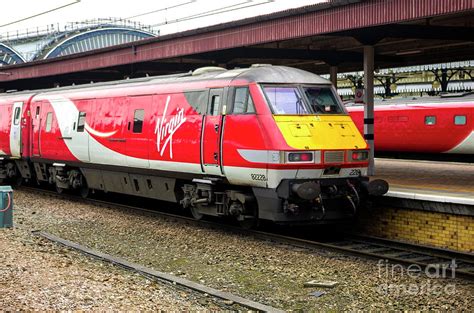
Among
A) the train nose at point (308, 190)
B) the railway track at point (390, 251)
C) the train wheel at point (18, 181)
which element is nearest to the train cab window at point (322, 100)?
the train nose at point (308, 190)

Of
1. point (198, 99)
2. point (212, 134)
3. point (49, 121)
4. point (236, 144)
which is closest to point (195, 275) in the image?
point (236, 144)

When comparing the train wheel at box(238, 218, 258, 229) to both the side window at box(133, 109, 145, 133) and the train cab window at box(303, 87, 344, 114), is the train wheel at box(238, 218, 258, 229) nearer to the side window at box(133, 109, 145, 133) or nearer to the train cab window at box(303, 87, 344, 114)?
the train cab window at box(303, 87, 344, 114)

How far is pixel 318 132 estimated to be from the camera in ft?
37.7

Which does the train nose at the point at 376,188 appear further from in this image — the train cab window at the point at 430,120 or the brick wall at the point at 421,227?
the train cab window at the point at 430,120

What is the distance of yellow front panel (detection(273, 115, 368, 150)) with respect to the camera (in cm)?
1114

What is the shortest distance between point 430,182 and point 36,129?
11.7 metres

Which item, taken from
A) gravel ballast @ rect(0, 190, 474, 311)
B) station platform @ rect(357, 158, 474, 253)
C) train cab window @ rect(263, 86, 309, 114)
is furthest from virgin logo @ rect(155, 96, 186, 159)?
station platform @ rect(357, 158, 474, 253)

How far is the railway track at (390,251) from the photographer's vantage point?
970 cm

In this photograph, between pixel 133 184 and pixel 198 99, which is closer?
pixel 198 99

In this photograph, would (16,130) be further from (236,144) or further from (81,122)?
(236,144)

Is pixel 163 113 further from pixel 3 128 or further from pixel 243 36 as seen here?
pixel 3 128

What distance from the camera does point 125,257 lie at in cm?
1064

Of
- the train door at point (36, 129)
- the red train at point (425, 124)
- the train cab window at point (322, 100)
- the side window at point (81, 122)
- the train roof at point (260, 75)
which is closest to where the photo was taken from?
the train roof at point (260, 75)

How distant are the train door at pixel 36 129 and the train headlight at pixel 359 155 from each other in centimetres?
1112
